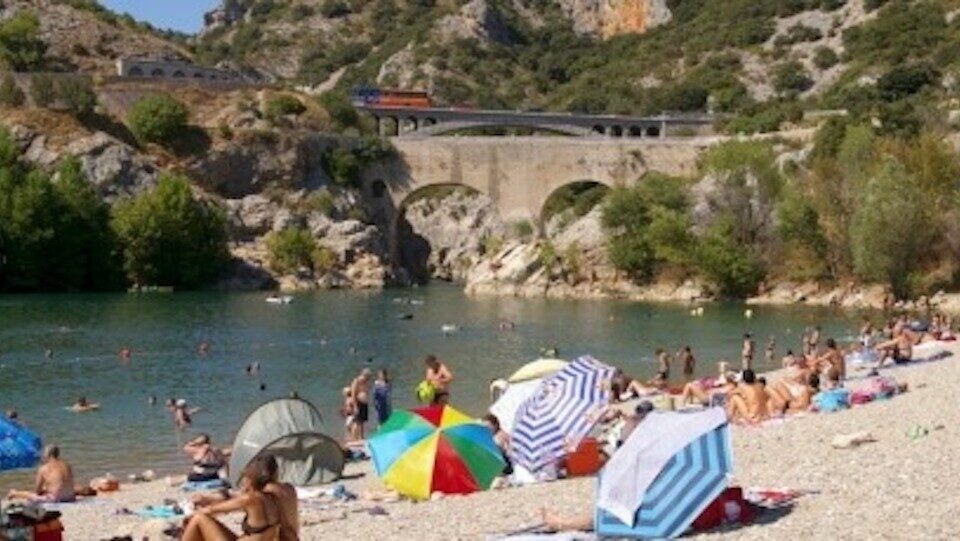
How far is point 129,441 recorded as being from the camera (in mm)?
28375

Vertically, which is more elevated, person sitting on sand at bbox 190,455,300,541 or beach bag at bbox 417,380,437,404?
person sitting on sand at bbox 190,455,300,541

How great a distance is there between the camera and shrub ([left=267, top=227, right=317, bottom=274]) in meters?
88.8

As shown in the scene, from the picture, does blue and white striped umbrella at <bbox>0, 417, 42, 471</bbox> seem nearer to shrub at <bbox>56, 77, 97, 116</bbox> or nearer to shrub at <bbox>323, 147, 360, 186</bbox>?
shrub at <bbox>56, 77, 97, 116</bbox>

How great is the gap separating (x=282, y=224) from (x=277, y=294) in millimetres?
11826

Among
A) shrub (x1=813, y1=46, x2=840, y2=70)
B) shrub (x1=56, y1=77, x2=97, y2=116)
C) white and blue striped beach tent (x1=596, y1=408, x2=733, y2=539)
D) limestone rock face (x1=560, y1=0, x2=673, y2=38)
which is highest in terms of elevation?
limestone rock face (x1=560, y1=0, x2=673, y2=38)

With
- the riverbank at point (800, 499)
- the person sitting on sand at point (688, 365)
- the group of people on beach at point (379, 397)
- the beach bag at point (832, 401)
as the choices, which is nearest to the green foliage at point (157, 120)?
the person sitting on sand at point (688, 365)

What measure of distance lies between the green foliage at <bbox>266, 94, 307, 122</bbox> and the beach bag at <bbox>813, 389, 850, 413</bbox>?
80.9 metres

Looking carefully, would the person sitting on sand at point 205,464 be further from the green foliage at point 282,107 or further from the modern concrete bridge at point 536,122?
the modern concrete bridge at point 536,122

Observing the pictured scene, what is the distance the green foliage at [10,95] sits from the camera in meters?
91.7

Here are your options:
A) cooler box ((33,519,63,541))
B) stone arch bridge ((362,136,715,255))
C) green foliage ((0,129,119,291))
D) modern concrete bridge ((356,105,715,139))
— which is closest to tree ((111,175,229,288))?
green foliage ((0,129,119,291))

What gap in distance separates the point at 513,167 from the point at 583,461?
79759 mm

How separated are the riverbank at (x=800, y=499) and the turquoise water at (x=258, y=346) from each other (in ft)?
25.5

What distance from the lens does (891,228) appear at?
61.5 meters

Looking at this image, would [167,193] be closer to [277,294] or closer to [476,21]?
[277,294]
